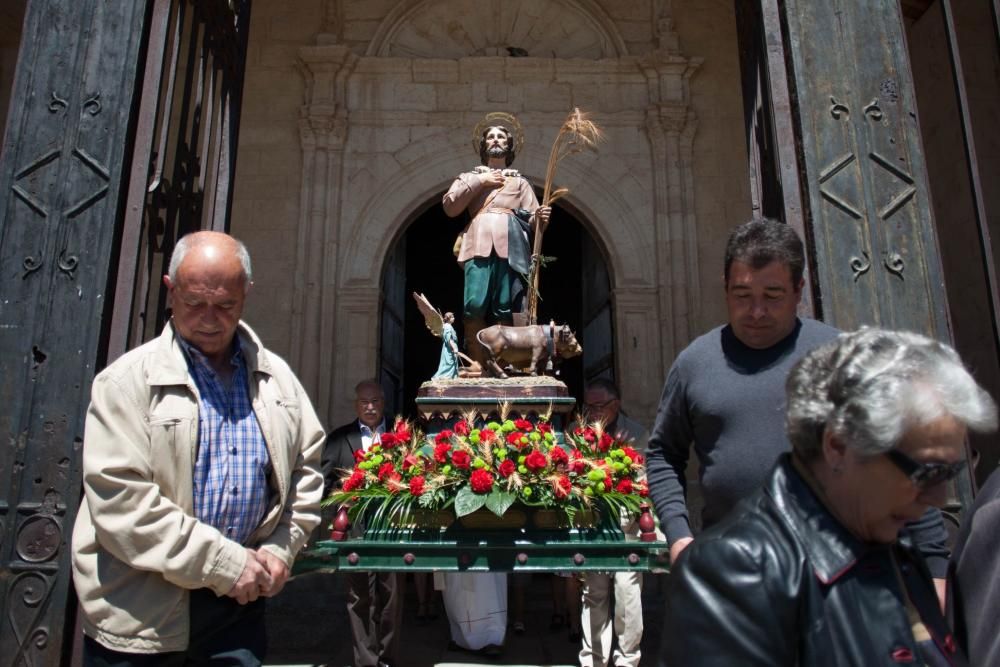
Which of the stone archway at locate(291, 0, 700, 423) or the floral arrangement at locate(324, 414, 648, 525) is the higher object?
the stone archway at locate(291, 0, 700, 423)

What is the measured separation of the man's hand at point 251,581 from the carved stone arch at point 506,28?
8.20 metres

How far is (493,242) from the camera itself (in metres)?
4.95

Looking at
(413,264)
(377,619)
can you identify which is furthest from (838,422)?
(413,264)

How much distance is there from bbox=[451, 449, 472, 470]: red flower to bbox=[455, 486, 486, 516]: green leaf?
108 mm

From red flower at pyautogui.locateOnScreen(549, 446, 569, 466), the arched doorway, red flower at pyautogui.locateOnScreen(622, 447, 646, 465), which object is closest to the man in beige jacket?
red flower at pyautogui.locateOnScreen(549, 446, 569, 466)

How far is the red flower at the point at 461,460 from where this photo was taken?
3082mm

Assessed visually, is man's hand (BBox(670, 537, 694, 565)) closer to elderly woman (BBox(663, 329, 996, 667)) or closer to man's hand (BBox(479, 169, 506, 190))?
elderly woman (BBox(663, 329, 996, 667))

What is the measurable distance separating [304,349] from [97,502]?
20.9 feet

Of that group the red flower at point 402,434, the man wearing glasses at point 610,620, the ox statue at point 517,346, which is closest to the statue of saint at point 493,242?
the ox statue at point 517,346

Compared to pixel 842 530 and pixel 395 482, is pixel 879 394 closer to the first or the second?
pixel 842 530

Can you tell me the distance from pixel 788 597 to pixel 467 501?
1924 mm

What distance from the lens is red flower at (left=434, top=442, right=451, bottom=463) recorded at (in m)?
3.20

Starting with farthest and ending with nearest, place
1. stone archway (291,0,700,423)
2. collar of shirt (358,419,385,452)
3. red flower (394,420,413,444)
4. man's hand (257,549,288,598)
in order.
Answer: stone archway (291,0,700,423) < collar of shirt (358,419,385,452) < red flower (394,420,413,444) < man's hand (257,549,288,598)

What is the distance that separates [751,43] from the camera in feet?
14.4
